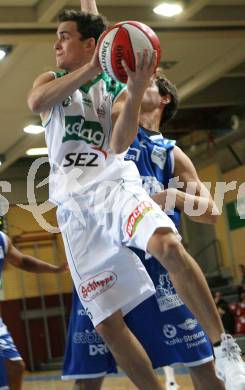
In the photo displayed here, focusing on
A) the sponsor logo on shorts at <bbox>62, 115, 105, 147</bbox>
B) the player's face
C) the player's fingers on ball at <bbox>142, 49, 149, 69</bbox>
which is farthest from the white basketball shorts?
the player's face

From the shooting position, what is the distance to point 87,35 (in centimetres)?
350

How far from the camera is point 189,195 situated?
338cm

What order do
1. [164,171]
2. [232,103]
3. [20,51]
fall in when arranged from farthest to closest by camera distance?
[232,103] → [20,51] → [164,171]

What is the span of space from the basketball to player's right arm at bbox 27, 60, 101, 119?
55 mm

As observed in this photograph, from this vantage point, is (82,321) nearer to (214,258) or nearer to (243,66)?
(243,66)

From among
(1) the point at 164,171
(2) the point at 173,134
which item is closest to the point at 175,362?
(1) the point at 164,171

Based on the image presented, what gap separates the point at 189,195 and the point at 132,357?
744mm

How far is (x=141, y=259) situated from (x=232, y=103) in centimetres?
958

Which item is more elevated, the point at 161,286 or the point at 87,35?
the point at 87,35

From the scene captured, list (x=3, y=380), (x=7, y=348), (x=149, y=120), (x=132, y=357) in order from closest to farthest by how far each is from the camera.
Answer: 1. (x=132, y=357)
2. (x=149, y=120)
3. (x=3, y=380)
4. (x=7, y=348)

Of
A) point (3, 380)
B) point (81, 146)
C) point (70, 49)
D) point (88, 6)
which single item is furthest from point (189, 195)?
point (3, 380)

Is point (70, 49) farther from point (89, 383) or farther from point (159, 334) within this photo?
point (89, 383)

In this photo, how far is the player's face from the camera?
3.47 meters

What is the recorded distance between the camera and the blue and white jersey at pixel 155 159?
3713mm
